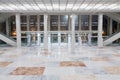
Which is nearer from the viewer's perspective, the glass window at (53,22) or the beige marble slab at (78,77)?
the beige marble slab at (78,77)

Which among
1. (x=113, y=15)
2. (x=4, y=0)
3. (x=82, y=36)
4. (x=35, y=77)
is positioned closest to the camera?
(x=35, y=77)

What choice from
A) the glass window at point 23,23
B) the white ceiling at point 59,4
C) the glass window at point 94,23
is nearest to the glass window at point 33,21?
the glass window at point 23,23

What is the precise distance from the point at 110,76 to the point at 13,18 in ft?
70.8

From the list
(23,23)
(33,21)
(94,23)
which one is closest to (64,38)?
(94,23)

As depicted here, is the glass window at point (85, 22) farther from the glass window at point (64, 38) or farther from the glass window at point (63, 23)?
the glass window at point (64, 38)

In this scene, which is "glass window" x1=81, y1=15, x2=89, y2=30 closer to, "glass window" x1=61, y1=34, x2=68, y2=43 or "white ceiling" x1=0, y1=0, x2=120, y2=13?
"glass window" x1=61, y1=34, x2=68, y2=43

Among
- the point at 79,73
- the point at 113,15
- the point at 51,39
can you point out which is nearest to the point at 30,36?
the point at 51,39

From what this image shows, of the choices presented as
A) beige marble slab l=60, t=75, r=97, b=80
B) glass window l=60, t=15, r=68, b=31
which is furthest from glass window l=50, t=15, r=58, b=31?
beige marble slab l=60, t=75, r=97, b=80

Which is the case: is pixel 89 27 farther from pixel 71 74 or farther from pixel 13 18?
pixel 71 74

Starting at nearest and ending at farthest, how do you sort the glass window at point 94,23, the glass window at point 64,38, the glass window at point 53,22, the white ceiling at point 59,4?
the white ceiling at point 59,4 < the glass window at point 64,38 < the glass window at point 53,22 < the glass window at point 94,23

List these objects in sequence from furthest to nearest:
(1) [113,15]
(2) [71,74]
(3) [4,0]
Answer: (1) [113,15] → (3) [4,0] → (2) [71,74]

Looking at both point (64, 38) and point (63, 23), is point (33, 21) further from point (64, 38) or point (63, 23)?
point (64, 38)

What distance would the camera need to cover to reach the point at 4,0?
479 inches

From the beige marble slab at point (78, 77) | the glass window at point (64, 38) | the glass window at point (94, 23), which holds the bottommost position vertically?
the beige marble slab at point (78, 77)
